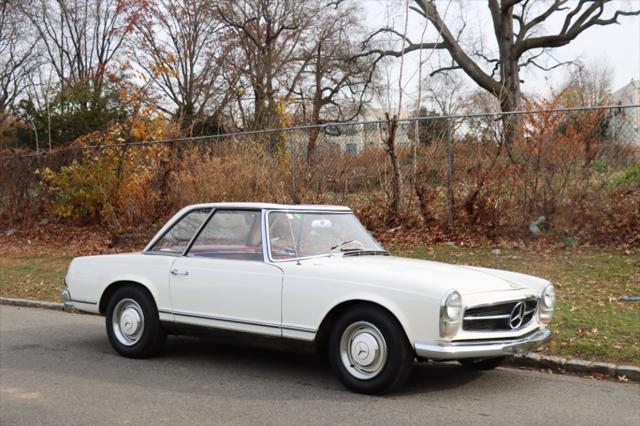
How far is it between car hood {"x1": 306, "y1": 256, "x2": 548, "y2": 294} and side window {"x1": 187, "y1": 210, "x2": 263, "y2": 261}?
2.15ft

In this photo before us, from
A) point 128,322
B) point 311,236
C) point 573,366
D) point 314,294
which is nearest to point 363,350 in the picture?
point 314,294

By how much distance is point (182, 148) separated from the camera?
650 inches

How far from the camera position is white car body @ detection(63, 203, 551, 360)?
5141 mm

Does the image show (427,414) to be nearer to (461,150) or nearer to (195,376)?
(195,376)

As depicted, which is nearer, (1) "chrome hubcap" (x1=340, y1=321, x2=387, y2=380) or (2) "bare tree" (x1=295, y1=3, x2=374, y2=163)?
(1) "chrome hubcap" (x1=340, y1=321, x2=387, y2=380)

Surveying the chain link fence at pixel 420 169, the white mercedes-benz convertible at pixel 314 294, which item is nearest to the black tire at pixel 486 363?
the white mercedes-benz convertible at pixel 314 294

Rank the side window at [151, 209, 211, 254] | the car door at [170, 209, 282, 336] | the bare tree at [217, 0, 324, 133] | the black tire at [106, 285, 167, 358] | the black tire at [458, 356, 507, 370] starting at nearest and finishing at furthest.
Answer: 1. the car door at [170, 209, 282, 336]
2. the black tire at [458, 356, 507, 370]
3. the black tire at [106, 285, 167, 358]
4. the side window at [151, 209, 211, 254]
5. the bare tree at [217, 0, 324, 133]

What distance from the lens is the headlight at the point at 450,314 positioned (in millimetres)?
5023

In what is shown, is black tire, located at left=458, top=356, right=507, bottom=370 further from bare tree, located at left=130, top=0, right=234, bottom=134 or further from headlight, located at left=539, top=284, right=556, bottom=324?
bare tree, located at left=130, top=0, right=234, bottom=134

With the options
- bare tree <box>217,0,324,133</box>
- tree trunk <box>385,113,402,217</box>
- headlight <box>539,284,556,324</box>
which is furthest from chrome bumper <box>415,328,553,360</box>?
bare tree <box>217,0,324,133</box>

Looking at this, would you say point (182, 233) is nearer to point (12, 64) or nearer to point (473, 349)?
point (473, 349)

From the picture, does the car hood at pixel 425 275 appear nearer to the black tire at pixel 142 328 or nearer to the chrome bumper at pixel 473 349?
the chrome bumper at pixel 473 349

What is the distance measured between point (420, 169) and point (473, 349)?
8532mm

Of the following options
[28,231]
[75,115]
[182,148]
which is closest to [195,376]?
[182,148]
